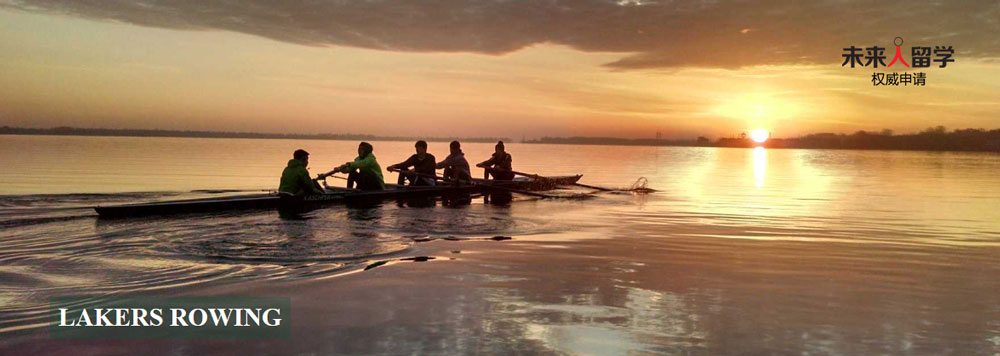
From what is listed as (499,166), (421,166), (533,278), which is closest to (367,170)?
(421,166)

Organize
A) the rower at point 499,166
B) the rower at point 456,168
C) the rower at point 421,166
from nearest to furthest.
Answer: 1. the rower at point 421,166
2. the rower at point 456,168
3. the rower at point 499,166

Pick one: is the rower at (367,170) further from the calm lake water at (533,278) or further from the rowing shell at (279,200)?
the calm lake water at (533,278)

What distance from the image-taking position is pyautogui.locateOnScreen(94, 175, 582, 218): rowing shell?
13219 millimetres

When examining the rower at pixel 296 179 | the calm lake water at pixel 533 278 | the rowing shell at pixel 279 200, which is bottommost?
the calm lake water at pixel 533 278

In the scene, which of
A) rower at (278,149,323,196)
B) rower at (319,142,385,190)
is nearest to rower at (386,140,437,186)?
rower at (319,142,385,190)

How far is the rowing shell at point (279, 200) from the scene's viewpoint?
13219 mm

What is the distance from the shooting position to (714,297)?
24.7 ft

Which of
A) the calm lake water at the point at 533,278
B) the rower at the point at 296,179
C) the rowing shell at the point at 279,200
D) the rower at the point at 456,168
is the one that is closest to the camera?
the calm lake water at the point at 533,278

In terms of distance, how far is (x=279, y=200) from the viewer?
15.5m

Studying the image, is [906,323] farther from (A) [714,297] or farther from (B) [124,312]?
(B) [124,312]

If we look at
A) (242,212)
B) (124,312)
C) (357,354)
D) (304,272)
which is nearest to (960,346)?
(357,354)

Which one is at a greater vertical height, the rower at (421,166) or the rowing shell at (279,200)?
the rower at (421,166)

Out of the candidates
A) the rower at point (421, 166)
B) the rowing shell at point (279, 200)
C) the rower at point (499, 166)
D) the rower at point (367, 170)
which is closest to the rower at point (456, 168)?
the rowing shell at point (279, 200)

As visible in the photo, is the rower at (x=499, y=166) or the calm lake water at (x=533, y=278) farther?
the rower at (x=499, y=166)
